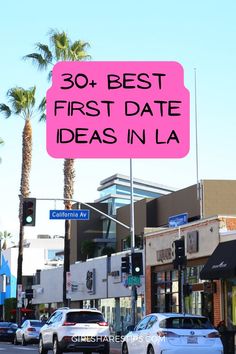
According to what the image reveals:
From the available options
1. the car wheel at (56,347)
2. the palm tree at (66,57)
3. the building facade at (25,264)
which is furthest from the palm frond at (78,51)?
the building facade at (25,264)

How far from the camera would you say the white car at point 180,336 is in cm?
2069

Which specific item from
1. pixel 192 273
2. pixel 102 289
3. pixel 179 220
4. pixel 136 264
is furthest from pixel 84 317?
pixel 102 289

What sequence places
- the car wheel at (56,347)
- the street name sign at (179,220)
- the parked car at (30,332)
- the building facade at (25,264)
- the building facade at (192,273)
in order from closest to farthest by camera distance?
the car wheel at (56,347) → the building facade at (192,273) → the street name sign at (179,220) → the parked car at (30,332) → the building facade at (25,264)

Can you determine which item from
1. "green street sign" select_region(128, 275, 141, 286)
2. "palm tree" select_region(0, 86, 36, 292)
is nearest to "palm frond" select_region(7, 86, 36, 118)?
→ "palm tree" select_region(0, 86, 36, 292)

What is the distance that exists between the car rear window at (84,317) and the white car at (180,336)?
554 cm

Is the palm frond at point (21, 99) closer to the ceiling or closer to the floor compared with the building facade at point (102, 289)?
closer to the ceiling

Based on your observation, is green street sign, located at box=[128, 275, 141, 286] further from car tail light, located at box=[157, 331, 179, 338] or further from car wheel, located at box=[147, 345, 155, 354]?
car tail light, located at box=[157, 331, 179, 338]

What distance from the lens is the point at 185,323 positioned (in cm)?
2128

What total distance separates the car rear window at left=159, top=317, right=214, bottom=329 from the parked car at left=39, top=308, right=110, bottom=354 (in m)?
6.23

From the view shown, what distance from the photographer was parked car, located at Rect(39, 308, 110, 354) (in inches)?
1046

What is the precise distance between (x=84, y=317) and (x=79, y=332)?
2.19 ft

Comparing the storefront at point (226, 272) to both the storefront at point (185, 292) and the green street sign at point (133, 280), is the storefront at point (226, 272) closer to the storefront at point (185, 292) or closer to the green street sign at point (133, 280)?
the storefront at point (185, 292)

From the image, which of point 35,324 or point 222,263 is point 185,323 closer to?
point 222,263

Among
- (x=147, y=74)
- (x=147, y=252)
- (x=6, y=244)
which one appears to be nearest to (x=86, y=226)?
(x=147, y=252)
